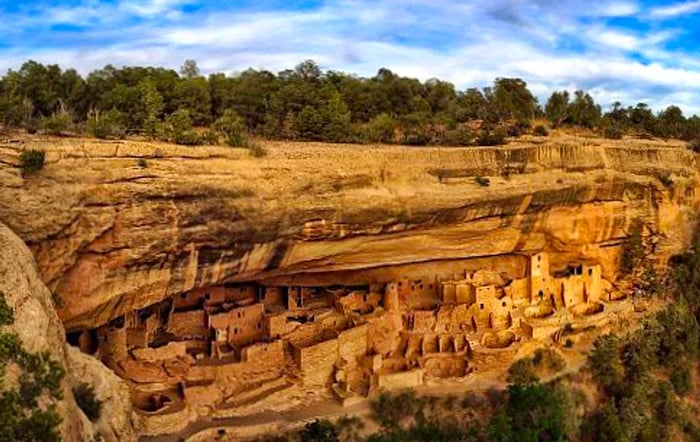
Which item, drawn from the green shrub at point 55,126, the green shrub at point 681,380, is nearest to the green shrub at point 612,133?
the green shrub at point 681,380

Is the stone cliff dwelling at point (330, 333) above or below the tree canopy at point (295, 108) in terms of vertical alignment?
below

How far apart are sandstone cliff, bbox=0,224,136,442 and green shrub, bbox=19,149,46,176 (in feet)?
4.33

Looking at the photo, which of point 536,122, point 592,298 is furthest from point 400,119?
point 592,298

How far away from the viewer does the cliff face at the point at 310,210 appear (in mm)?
10180

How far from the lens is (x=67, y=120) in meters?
12.3

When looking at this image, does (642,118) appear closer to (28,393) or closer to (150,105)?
(150,105)

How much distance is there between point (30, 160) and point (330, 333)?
24.2 ft

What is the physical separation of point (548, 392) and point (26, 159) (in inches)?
447

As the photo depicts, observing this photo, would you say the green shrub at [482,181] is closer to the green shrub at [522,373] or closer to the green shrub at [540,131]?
the green shrub at [522,373]

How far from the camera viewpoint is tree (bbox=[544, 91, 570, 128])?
2391cm

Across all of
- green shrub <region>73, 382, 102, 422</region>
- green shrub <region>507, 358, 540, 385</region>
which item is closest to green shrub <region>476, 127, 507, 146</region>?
green shrub <region>507, 358, 540, 385</region>

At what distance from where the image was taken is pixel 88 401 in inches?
319

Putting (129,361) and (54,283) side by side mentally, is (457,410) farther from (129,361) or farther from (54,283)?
(54,283)

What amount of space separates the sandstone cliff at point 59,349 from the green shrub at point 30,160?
1.32m
